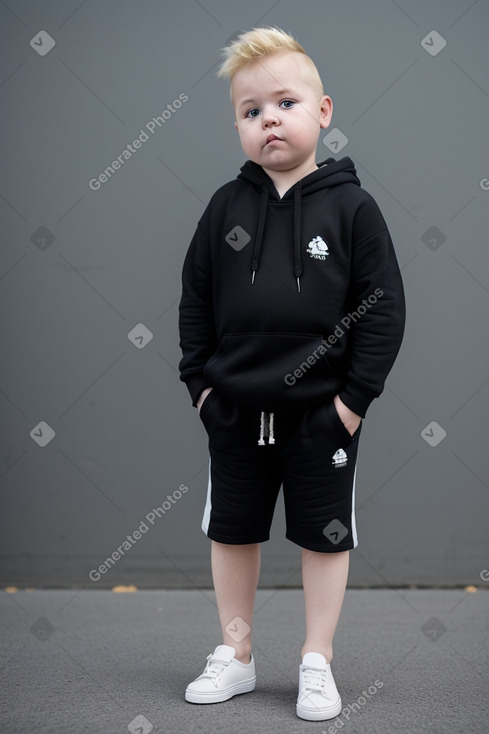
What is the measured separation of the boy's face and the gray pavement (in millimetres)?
1292

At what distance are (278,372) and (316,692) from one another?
73cm

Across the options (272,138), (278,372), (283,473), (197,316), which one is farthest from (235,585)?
(272,138)

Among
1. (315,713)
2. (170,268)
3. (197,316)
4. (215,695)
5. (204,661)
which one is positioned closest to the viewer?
(315,713)

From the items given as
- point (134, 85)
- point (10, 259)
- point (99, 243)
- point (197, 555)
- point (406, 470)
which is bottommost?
point (197, 555)

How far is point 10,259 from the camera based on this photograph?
3.04 meters

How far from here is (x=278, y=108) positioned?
1978mm

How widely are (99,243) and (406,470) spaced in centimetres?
134

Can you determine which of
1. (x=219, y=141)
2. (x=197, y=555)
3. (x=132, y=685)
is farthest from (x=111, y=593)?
(x=219, y=141)

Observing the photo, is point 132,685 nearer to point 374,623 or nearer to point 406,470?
point 374,623

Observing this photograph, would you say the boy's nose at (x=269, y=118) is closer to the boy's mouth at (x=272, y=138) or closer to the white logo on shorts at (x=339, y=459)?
the boy's mouth at (x=272, y=138)

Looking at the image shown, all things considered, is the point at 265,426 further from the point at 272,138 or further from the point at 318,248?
the point at 272,138

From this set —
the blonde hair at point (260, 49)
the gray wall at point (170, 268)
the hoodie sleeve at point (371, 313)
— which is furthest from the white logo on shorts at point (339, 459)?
the gray wall at point (170, 268)

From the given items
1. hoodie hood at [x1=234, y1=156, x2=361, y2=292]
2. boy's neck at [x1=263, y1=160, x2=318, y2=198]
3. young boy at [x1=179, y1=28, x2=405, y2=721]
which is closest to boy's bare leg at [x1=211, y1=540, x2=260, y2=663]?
young boy at [x1=179, y1=28, x2=405, y2=721]

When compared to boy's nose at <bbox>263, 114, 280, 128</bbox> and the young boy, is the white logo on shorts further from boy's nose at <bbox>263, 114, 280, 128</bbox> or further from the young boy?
boy's nose at <bbox>263, 114, 280, 128</bbox>
